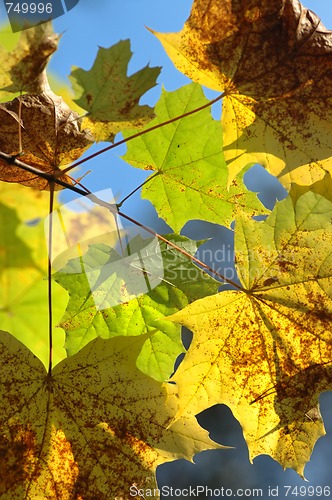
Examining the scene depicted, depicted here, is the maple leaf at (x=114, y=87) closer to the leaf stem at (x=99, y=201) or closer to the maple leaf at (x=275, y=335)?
the leaf stem at (x=99, y=201)

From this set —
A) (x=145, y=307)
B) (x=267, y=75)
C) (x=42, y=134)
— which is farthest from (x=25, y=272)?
(x=267, y=75)

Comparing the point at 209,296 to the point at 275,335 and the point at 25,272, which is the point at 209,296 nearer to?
the point at 275,335

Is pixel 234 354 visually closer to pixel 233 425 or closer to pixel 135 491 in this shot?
pixel 135 491

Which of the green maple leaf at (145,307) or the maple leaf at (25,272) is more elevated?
the maple leaf at (25,272)

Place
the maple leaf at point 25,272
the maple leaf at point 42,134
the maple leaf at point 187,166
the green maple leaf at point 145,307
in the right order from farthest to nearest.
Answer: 1. the maple leaf at point 25,272
2. the maple leaf at point 187,166
3. the green maple leaf at point 145,307
4. the maple leaf at point 42,134

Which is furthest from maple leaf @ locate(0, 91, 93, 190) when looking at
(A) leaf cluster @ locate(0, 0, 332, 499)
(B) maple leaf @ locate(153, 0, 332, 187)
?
(B) maple leaf @ locate(153, 0, 332, 187)

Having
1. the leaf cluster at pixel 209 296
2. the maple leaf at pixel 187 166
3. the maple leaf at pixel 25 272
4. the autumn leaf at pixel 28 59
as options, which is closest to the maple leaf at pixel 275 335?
the leaf cluster at pixel 209 296
